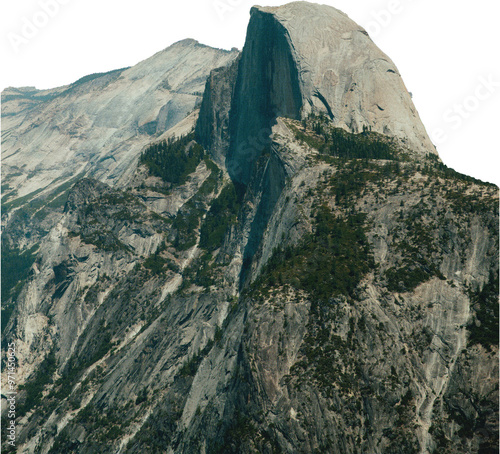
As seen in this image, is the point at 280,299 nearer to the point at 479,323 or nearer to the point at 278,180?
the point at 479,323

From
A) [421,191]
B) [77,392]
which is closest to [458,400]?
[421,191]

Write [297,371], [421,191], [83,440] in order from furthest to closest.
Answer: [83,440], [421,191], [297,371]

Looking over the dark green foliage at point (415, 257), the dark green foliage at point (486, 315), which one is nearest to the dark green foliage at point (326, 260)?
the dark green foliage at point (415, 257)

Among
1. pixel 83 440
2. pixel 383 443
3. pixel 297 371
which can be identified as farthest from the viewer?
pixel 83 440

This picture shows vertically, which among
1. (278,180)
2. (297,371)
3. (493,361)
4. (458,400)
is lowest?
(297,371)

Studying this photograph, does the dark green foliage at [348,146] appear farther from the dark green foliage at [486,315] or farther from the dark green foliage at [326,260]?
the dark green foliage at [486,315]

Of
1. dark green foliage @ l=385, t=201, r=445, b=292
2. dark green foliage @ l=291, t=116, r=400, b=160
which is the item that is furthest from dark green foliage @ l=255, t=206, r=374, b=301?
dark green foliage @ l=291, t=116, r=400, b=160
